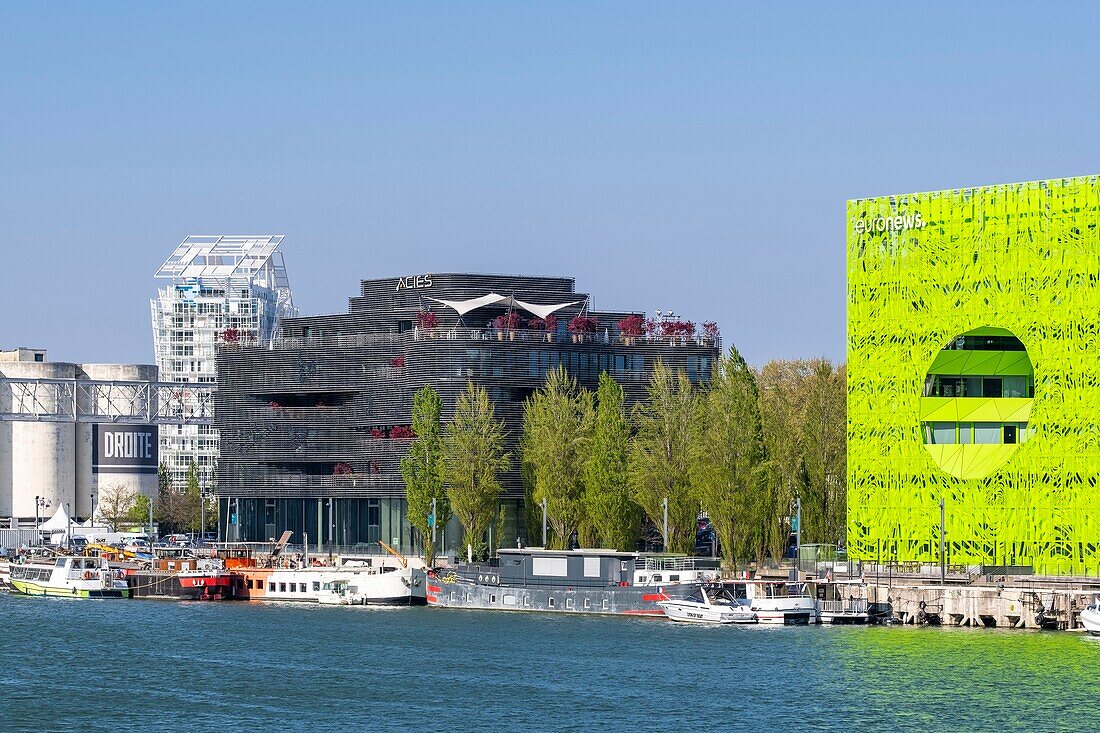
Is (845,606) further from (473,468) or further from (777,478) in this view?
(473,468)

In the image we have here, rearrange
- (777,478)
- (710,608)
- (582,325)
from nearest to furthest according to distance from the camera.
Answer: (710,608)
(777,478)
(582,325)

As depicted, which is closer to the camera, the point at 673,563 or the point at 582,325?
the point at 673,563

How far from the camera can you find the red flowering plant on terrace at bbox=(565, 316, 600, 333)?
191 meters

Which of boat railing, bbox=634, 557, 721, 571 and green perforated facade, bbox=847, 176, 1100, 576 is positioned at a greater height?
green perforated facade, bbox=847, 176, 1100, 576

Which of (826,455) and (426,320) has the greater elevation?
(426,320)

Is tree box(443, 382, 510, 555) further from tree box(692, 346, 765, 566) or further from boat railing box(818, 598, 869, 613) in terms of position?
boat railing box(818, 598, 869, 613)

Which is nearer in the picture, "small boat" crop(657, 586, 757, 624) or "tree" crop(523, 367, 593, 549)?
"small boat" crop(657, 586, 757, 624)

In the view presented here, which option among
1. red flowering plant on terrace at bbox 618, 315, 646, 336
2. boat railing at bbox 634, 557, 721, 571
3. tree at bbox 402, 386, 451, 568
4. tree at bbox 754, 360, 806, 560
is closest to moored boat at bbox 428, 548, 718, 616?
boat railing at bbox 634, 557, 721, 571

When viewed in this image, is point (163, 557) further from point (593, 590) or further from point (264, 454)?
point (593, 590)

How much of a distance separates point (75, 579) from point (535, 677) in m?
80.5

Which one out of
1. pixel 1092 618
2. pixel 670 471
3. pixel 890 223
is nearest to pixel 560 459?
pixel 670 471

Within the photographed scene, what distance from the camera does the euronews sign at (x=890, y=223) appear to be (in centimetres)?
14650

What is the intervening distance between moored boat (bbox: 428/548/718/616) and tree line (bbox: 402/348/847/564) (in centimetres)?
868

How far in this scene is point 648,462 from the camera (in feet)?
540
